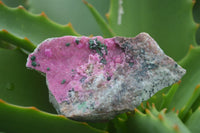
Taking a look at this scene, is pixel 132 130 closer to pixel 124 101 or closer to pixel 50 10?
pixel 124 101

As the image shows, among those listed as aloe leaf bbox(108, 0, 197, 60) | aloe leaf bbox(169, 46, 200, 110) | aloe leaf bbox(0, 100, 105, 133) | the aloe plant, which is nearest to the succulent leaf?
the aloe plant

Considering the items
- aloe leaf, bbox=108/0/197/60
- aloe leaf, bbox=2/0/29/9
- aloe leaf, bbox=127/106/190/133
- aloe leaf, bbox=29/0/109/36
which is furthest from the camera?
aloe leaf, bbox=2/0/29/9

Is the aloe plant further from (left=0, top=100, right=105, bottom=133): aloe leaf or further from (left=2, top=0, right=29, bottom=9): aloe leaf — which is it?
(left=2, top=0, right=29, bottom=9): aloe leaf

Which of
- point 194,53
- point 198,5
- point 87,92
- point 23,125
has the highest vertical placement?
point 198,5

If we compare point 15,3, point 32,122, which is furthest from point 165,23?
point 15,3

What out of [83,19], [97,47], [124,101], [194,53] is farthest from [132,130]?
[83,19]

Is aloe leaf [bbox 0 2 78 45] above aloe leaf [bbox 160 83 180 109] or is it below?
above

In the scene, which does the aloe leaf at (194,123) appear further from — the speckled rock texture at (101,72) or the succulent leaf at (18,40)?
the succulent leaf at (18,40)

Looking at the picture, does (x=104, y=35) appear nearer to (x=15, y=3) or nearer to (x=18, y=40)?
(x=18, y=40)
